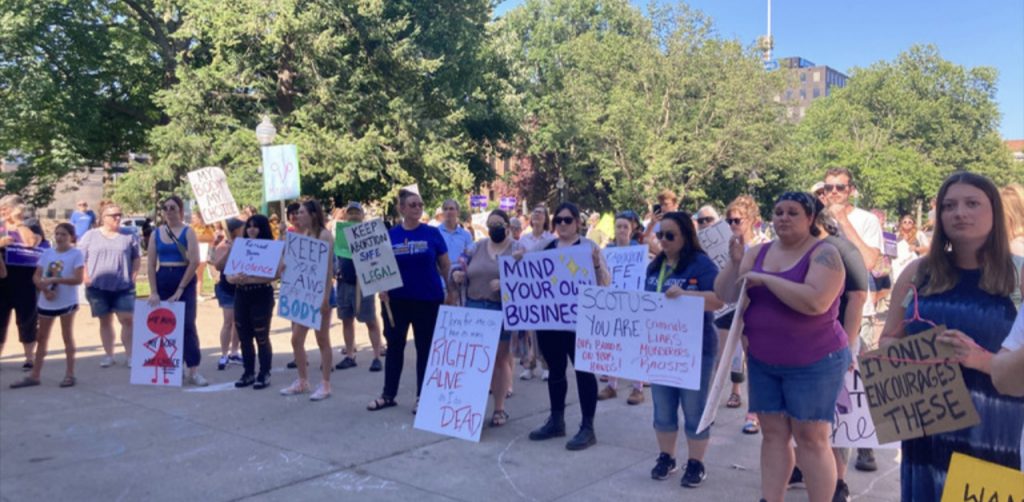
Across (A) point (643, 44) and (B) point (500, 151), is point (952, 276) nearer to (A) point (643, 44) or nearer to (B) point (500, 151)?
(B) point (500, 151)

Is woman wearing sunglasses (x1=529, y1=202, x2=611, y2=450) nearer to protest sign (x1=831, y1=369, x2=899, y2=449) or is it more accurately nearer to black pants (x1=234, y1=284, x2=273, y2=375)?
protest sign (x1=831, y1=369, x2=899, y2=449)

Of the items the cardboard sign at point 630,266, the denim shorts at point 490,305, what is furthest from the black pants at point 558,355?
the cardboard sign at point 630,266

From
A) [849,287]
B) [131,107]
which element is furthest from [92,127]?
[849,287]

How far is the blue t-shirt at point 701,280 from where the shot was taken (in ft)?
16.3

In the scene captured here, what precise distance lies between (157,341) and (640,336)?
15.8ft

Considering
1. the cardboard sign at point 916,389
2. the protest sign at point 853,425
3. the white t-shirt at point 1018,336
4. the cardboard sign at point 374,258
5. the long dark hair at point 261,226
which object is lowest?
the protest sign at point 853,425

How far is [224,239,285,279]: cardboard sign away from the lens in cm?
745

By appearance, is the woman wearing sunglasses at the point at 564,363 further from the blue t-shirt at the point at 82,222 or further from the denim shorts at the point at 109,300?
the blue t-shirt at the point at 82,222

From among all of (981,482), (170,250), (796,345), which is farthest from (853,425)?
(170,250)

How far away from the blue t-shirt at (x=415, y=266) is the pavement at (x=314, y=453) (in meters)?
1.07

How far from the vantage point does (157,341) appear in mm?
7480

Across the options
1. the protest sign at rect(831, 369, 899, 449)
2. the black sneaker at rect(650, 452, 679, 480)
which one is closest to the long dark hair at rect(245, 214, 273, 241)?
the black sneaker at rect(650, 452, 679, 480)

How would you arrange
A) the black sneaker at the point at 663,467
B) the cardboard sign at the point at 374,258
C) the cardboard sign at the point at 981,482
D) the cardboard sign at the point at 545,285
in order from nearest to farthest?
the cardboard sign at the point at 981,482
the black sneaker at the point at 663,467
the cardboard sign at the point at 545,285
the cardboard sign at the point at 374,258

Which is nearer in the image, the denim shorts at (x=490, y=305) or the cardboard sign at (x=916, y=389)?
the cardboard sign at (x=916, y=389)
